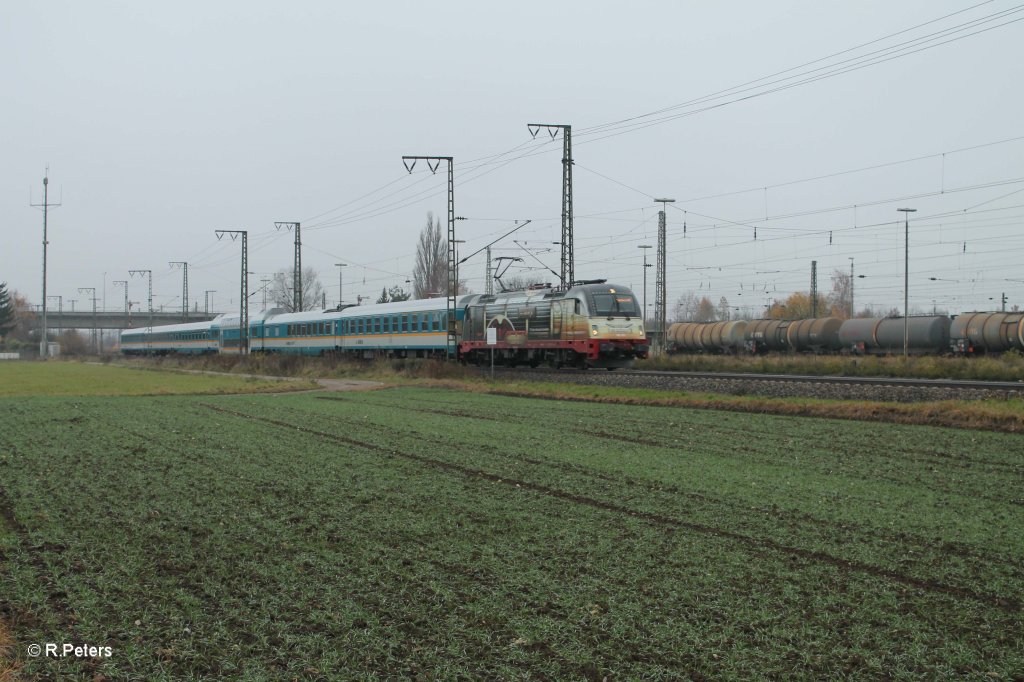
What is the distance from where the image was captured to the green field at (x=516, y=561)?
16.4 feet

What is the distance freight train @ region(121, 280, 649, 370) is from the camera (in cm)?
3066

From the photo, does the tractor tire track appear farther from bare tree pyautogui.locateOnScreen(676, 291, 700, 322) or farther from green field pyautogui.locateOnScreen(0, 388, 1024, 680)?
bare tree pyautogui.locateOnScreen(676, 291, 700, 322)

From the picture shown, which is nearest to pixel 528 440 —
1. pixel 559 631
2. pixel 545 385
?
pixel 559 631

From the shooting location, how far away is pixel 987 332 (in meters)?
40.0

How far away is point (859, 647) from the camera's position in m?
5.08

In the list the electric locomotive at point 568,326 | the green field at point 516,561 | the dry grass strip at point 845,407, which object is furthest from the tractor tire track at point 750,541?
the electric locomotive at point 568,326

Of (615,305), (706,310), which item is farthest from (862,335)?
(706,310)

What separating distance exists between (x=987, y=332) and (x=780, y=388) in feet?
74.6

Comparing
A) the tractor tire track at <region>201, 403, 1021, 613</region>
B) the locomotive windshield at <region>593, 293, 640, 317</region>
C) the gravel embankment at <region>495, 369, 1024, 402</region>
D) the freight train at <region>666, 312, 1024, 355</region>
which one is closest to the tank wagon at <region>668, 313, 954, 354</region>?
the freight train at <region>666, 312, 1024, 355</region>

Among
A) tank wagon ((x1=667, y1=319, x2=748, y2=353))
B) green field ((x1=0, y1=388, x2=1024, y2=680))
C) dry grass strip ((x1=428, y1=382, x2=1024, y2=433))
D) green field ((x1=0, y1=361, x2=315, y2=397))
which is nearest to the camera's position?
green field ((x1=0, y1=388, x2=1024, y2=680))

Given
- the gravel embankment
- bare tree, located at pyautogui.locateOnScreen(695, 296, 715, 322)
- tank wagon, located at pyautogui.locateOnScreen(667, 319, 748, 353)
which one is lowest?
the gravel embankment

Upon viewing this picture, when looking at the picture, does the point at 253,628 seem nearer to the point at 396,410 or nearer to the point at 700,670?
the point at 700,670

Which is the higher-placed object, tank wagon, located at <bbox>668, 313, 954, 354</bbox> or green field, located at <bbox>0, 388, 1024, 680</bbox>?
tank wagon, located at <bbox>668, 313, 954, 354</bbox>

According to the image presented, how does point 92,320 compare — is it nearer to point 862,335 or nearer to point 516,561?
point 862,335
